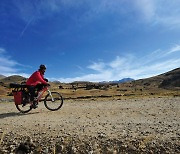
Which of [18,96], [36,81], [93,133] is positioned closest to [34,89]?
[36,81]

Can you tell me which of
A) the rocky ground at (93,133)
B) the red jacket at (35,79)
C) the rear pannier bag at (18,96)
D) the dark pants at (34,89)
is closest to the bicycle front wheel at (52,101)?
the dark pants at (34,89)

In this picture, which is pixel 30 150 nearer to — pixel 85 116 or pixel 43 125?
pixel 43 125

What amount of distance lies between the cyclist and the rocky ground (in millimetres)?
2179

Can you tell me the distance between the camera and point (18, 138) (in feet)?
37.4

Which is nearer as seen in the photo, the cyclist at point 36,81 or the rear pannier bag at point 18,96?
the cyclist at point 36,81

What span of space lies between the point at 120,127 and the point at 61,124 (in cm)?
307

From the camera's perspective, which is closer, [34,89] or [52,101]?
[34,89]

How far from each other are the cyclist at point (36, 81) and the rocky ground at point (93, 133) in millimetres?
2179

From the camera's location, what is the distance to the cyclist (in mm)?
16062

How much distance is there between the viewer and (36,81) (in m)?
16.1

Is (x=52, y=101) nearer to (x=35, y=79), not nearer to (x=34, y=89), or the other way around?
(x=34, y=89)

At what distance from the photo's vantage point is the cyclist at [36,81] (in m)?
16.1

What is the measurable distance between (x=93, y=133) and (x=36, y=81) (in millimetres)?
6591

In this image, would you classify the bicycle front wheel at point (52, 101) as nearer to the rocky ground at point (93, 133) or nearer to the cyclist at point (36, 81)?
the cyclist at point (36, 81)
